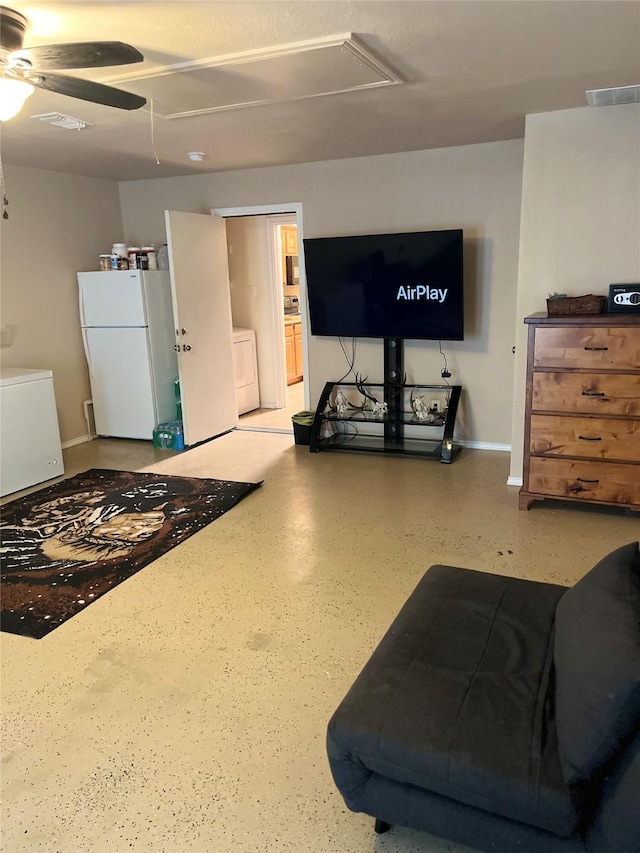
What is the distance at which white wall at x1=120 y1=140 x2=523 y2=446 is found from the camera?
15.0 ft

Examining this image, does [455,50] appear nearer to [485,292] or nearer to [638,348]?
[638,348]

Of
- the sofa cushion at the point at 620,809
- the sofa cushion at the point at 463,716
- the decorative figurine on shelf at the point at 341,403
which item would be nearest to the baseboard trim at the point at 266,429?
the decorative figurine on shelf at the point at 341,403

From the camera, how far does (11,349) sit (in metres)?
4.89

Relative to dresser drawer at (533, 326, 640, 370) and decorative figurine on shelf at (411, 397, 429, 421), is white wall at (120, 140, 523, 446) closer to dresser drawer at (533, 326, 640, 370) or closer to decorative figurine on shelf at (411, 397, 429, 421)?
decorative figurine on shelf at (411, 397, 429, 421)

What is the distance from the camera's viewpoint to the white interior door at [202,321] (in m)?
5.05

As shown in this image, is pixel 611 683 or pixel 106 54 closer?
pixel 611 683

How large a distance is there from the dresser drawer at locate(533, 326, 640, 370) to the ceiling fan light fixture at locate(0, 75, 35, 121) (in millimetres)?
2696

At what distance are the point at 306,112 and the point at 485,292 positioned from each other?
2054 millimetres

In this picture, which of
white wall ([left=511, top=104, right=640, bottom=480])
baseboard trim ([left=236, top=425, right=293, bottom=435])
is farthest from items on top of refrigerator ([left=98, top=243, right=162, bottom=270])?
white wall ([left=511, top=104, right=640, bottom=480])

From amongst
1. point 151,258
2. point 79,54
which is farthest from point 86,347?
point 79,54

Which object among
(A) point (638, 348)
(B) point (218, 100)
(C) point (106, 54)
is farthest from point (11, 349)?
(A) point (638, 348)

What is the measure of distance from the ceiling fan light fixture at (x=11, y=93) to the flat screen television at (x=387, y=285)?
114 inches

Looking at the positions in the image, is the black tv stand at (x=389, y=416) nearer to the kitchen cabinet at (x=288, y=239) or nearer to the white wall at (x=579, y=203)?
the white wall at (x=579, y=203)

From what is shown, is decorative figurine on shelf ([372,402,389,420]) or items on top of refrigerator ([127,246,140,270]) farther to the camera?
items on top of refrigerator ([127,246,140,270])
